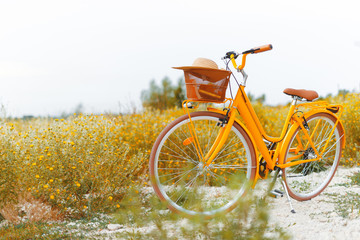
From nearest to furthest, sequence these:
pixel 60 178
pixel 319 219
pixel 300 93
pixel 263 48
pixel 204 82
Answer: pixel 204 82
pixel 263 48
pixel 319 219
pixel 300 93
pixel 60 178

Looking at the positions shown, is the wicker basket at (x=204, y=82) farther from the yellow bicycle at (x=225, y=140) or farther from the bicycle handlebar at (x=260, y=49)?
the bicycle handlebar at (x=260, y=49)

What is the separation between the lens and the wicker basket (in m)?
3.06

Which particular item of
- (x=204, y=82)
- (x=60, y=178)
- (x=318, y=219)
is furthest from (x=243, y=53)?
(x=60, y=178)

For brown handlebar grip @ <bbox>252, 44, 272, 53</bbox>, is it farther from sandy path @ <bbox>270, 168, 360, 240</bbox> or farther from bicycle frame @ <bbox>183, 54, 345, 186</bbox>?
sandy path @ <bbox>270, 168, 360, 240</bbox>

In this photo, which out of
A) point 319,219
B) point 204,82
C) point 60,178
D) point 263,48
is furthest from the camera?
point 60,178

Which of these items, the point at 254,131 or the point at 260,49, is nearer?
the point at 260,49

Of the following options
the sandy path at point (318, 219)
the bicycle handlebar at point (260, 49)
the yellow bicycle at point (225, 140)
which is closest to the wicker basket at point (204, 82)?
the yellow bicycle at point (225, 140)

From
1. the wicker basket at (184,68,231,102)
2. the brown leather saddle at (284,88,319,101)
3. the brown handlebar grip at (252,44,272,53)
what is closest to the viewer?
the wicker basket at (184,68,231,102)

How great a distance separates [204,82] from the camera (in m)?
3.09

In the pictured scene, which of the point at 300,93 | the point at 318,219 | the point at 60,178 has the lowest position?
the point at 318,219

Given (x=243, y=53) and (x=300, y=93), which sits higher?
(x=243, y=53)

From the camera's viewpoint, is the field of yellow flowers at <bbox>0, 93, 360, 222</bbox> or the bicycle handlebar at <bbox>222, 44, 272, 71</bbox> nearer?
the bicycle handlebar at <bbox>222, 44, 272, 71</bbox>

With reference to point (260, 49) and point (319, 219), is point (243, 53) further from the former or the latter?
point (319, 219)

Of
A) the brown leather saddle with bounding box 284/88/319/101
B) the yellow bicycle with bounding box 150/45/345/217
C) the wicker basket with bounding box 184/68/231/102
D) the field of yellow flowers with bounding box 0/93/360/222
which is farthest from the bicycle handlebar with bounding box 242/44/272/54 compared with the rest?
the field of yellow flowers with bounding box 0/93/360/222
